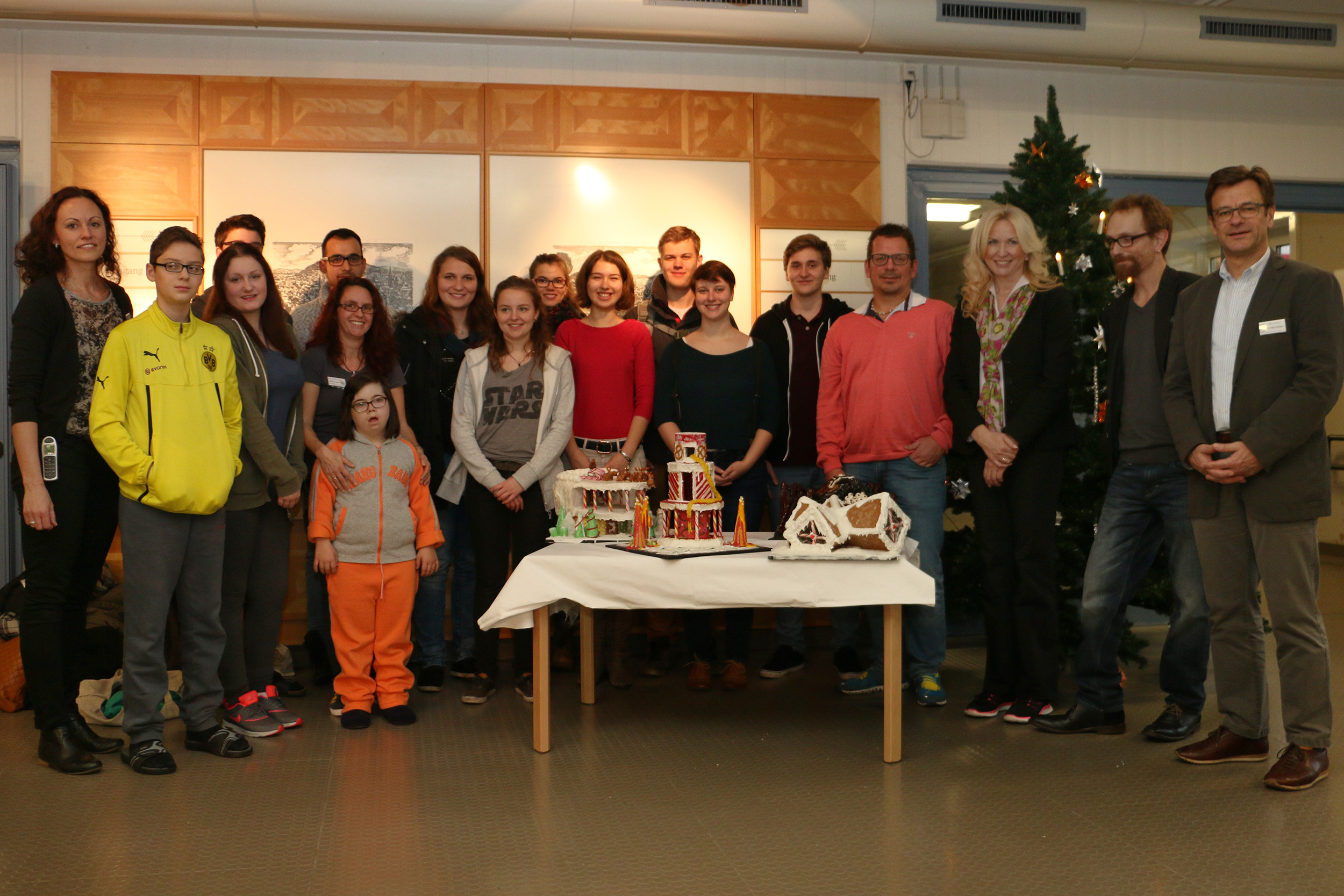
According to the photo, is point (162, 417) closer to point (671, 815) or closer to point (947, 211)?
point (671, 815)

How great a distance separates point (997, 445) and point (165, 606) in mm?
2893

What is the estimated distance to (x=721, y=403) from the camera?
13.9 feet

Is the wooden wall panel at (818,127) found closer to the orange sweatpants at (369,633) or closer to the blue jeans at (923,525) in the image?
the blue jeans at (923,525)

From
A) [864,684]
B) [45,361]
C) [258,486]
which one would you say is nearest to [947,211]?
[864,684]

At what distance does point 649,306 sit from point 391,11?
1.88 m

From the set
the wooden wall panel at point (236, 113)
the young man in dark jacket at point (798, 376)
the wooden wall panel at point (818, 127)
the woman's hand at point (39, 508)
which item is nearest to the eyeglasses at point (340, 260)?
the wooden wall panel at point (236, 113)

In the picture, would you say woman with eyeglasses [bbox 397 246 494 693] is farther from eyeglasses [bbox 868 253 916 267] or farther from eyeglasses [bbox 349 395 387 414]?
eyeglasses [bbox 868 253 916 267]

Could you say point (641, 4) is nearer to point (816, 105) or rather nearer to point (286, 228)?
point (816, 105)

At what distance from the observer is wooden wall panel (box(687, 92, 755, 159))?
5652mm

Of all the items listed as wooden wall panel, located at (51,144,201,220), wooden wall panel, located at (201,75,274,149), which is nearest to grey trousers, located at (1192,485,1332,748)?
wooden wall panel, located at (201,75,274,149)

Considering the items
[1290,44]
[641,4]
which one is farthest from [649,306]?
[1290,44]

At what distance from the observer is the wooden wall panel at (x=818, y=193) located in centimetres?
573

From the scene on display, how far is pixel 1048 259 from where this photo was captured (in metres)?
4.08

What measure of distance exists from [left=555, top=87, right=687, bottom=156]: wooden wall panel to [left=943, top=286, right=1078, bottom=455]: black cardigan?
2.63m
